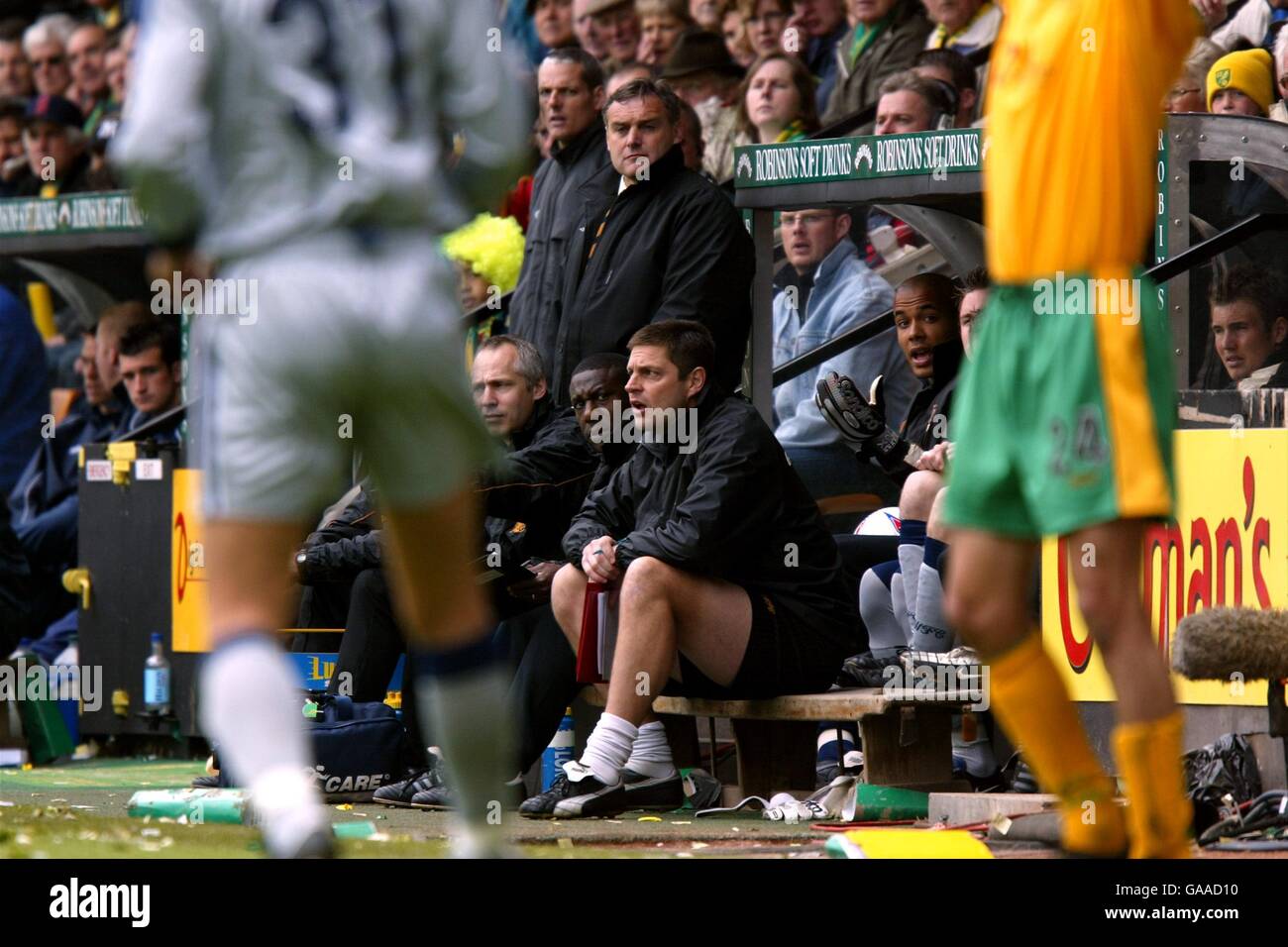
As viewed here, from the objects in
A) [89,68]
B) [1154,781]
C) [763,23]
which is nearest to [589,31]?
[763,23]

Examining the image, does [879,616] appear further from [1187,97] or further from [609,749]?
[1187,97]

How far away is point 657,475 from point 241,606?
3679 millimetres

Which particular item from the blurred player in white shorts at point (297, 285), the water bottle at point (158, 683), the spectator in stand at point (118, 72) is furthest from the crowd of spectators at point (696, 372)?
the spectator in stand at point (118, 72)

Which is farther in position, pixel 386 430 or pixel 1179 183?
pixel 1179 183

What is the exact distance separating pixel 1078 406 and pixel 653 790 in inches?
129

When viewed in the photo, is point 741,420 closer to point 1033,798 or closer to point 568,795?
point 568,795

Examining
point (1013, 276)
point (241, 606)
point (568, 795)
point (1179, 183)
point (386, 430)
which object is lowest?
point (568, 795)

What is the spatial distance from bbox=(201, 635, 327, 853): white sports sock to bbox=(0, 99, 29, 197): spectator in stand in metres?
10.6

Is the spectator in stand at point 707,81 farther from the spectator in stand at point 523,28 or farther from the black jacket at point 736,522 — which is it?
the black jacket at point 736,522

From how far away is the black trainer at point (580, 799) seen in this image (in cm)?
698

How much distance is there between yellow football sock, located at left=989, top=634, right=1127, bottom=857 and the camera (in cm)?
446

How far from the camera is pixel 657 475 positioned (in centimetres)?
759

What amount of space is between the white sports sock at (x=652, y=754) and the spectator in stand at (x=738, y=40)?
491 centimetres
